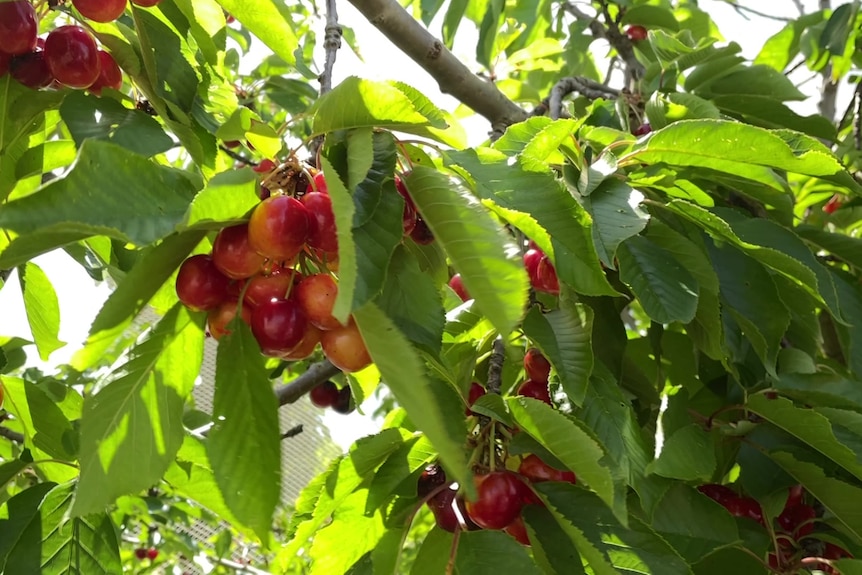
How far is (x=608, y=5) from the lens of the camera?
1801 millimetres

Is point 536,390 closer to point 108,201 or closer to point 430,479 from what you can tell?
point 430,479

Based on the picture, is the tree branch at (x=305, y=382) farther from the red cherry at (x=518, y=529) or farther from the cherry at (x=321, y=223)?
the cherry at (x=321, y=223)

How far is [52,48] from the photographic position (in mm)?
717

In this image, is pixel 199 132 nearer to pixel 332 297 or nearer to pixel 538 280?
pixel 332 297

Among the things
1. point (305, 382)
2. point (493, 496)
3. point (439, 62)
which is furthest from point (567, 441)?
point (305, 382)

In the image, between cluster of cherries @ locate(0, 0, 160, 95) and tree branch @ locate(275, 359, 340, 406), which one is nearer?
cluster of cherries @ locate(0, 0, 160, 95)

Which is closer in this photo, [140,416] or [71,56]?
[140,416]

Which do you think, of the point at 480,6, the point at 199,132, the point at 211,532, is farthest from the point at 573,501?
the point at 211,532

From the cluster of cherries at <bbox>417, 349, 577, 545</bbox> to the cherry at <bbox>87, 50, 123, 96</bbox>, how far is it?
517 mm

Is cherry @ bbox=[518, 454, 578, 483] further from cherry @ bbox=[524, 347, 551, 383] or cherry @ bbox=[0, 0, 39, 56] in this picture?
cherry @ bbox=[0, 0, 39, 56]

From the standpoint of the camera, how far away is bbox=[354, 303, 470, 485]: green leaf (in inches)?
16.9

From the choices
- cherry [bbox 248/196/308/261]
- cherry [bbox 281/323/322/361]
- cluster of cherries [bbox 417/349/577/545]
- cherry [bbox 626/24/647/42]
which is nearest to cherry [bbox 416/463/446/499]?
cluster of cherries [bbox 417/349/577/545]

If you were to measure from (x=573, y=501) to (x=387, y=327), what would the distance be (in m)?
0.31

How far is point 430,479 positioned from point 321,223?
349 mm
